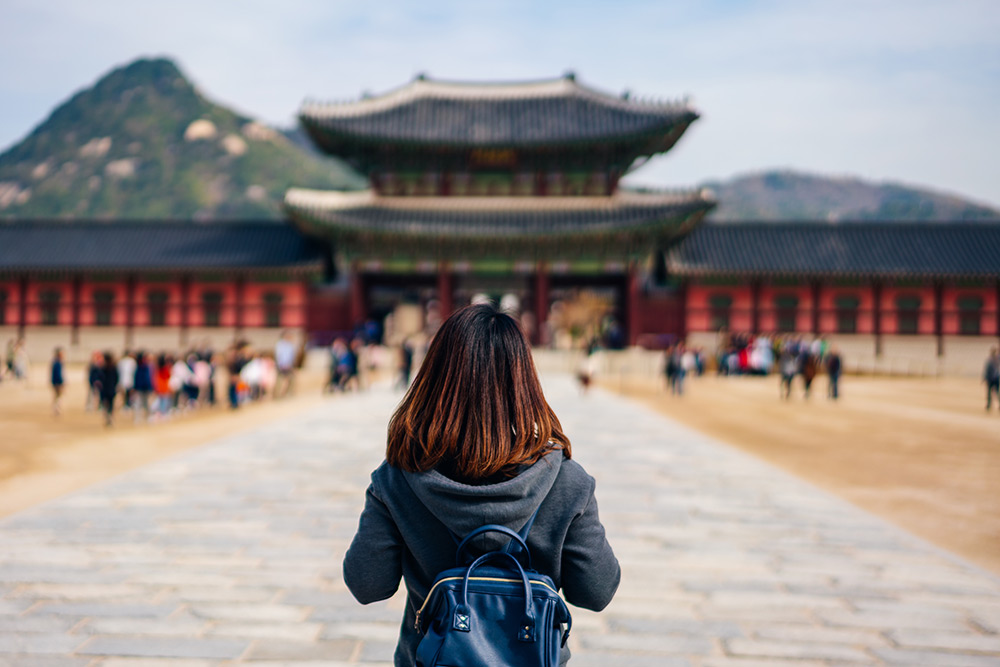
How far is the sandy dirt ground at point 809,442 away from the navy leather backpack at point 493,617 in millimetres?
4693

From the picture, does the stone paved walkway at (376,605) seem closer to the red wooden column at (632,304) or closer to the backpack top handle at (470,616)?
the backpack top handle at (470,616)

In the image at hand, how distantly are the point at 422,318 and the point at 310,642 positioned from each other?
25.2 m

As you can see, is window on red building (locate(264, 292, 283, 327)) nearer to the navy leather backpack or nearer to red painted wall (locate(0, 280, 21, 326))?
red painted wall (locate(0, 280, 21, 326))

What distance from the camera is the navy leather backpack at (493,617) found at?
1.53 m

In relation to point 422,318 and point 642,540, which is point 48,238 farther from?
point 642,540

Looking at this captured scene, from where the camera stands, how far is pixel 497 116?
90.9 feet

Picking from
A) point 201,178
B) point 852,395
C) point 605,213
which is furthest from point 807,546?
point 201,178

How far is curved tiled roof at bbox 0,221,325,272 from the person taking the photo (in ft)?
86.7

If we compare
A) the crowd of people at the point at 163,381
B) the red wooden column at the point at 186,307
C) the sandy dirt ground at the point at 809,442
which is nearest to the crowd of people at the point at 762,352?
the sandy dirt ground at the point at 809,442

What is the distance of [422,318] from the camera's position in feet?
93.4

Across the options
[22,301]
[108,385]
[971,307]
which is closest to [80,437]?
[108,385]

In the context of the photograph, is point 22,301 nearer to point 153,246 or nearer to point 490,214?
point 153,246

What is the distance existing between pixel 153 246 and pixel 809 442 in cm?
2510

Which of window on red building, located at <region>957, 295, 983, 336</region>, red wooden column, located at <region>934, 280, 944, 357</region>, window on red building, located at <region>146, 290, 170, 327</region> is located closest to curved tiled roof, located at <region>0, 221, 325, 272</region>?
window on red building, located at <region>146, 290, 170, 327</region>
